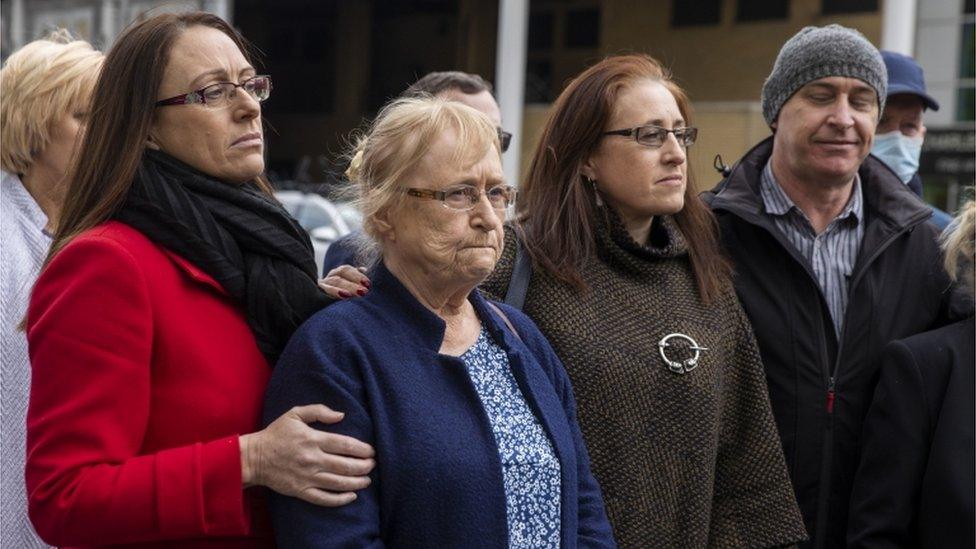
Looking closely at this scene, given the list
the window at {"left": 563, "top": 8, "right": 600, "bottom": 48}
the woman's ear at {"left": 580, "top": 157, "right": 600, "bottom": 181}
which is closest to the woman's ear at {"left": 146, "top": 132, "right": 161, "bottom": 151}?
the woman's ear at {"left": 580, "top": 157, "right": 600, "bottom": 181}

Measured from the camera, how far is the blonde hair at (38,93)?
3.08 metres

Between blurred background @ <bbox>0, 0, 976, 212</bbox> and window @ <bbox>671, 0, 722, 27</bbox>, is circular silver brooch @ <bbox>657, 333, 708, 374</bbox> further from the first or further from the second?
window @ <bbox>671, 0, 722, 27</bbox>

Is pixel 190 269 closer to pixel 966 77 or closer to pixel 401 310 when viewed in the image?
pixel 401 310

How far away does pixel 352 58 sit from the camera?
3828 centimetres

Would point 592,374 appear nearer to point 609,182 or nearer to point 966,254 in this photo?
point 609,182

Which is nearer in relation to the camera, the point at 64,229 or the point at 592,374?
the point at 64,229

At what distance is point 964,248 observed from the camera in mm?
2805

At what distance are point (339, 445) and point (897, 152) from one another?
3064mm

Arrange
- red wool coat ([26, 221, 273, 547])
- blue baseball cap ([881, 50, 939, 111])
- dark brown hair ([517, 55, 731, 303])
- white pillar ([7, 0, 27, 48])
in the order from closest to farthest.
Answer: red wool coat ([26, 221, 273, 547]) < dark brown hair ([517, 55, 731, 303]) < blue baseball cap ([881, 50, 939, 111]) < white pillar ([7, 0, 27, 48])

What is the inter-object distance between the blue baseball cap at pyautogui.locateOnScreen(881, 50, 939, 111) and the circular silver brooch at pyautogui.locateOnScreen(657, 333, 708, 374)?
1991mm

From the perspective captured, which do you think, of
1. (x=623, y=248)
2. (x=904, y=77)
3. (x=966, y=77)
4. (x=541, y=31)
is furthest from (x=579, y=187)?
(x=541, y=31)

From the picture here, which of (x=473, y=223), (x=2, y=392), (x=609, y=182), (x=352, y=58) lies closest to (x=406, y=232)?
(x=473, y=223)

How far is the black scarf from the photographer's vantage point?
2197 millimetres

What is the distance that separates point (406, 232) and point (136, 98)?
59 cm
